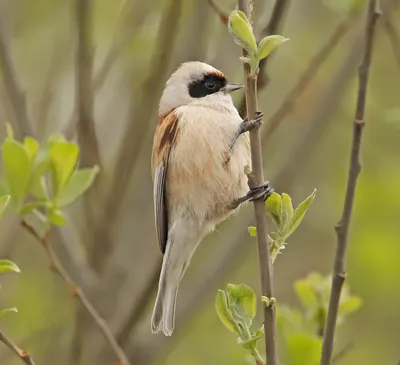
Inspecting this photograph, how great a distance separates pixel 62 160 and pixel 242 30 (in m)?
1.15

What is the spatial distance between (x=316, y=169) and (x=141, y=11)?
1.74 metres

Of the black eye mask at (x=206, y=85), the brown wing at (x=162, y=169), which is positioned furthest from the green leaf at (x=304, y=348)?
the black eye mask at (x=206, y=85)

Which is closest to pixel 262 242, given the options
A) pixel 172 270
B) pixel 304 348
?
pixel 304 348

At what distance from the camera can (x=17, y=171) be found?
3.02 metres

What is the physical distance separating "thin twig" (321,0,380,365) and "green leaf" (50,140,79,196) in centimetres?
120

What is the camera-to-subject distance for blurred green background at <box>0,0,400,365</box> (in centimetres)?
413

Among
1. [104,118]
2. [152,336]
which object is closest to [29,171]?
[152,336]

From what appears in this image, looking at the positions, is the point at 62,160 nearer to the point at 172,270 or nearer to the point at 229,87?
the point at 172,270

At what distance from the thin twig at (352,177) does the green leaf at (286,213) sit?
17cm

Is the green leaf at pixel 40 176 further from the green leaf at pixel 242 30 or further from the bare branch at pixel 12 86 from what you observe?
the green leaf at pixel 242 30

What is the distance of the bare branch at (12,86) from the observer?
3908 mm

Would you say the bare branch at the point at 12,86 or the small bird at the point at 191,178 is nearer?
the small bird at the point at 191,178

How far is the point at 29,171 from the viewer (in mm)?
3053

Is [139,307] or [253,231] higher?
[253,231]
